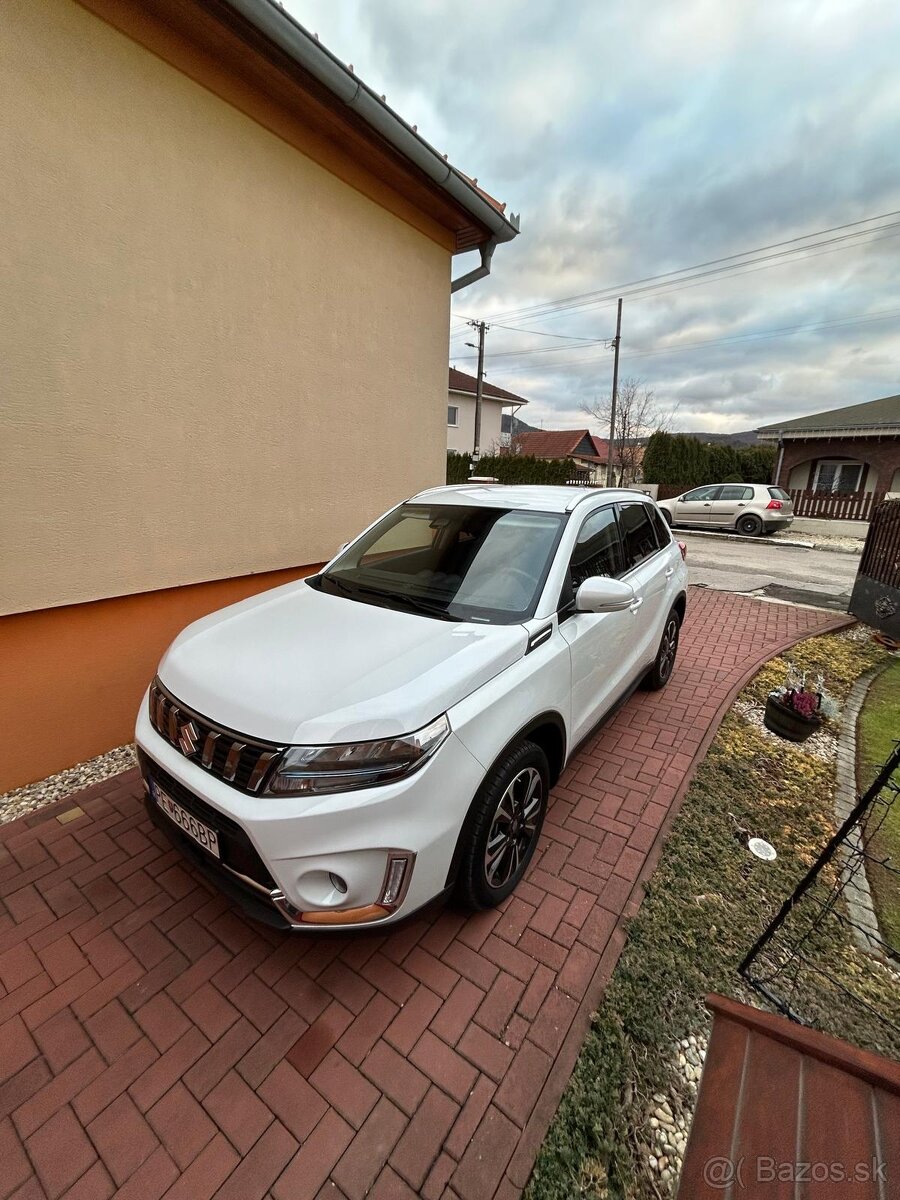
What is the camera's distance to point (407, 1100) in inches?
62.4

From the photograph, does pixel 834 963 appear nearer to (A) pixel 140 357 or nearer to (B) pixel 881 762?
(B) pixel 881 762

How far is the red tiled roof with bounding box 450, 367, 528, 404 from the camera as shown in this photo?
29256 millimetres

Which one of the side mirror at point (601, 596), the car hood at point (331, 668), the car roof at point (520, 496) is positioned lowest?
the car hood at point (331, 668)

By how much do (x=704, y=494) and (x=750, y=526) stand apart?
1690mm

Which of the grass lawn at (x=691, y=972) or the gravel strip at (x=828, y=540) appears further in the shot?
the gravel strip at (x=828, y=540)

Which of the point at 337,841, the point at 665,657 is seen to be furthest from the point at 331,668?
the point at 665,657

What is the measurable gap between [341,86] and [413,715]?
171 inches

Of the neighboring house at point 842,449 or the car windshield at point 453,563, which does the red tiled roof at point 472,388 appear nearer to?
the neighboring house at point 842,449

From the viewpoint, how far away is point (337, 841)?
1593mm

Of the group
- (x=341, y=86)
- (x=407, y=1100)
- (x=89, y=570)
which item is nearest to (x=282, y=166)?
(x=341, y=86)

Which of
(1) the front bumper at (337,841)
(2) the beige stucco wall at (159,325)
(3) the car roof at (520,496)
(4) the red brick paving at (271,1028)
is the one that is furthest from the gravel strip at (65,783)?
(3) the car roof at (520,496)

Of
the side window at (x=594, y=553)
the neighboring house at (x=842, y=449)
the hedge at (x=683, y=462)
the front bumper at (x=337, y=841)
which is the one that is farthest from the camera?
the hedge at (x=683, y=462)

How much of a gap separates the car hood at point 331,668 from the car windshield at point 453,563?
0.57 feet

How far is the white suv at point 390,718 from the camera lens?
1646mm
